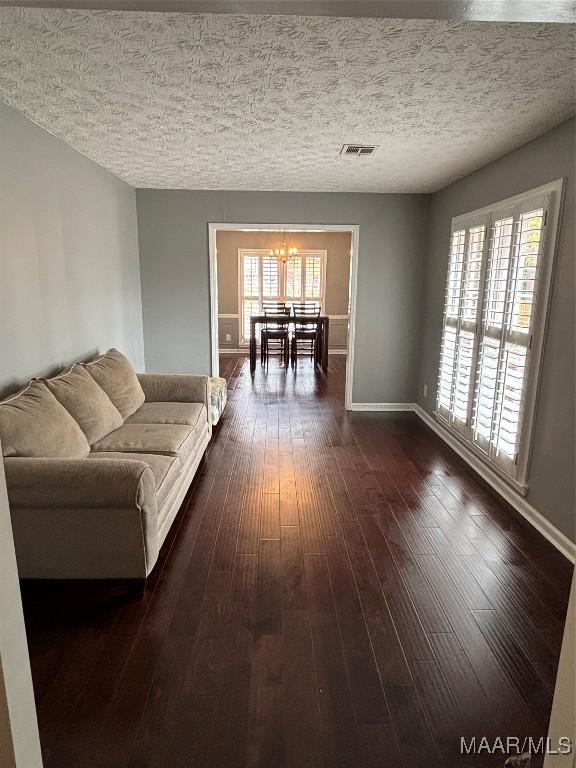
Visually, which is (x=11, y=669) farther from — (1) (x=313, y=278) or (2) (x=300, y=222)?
(1) (x=313, y=278)

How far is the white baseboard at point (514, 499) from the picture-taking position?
2.47m

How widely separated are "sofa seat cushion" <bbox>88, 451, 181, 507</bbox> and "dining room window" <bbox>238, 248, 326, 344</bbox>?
272 inches

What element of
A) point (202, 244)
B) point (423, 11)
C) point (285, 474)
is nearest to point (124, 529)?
point (285, 474)

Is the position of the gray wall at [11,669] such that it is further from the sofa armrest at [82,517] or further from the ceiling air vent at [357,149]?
the ceiling air vent at [357,149]

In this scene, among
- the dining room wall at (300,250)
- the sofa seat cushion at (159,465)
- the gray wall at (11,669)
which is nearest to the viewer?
the gray wall at (11,669)

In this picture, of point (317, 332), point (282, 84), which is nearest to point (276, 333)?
point (317, 332)

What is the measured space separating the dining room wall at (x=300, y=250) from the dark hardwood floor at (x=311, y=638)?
6.38m

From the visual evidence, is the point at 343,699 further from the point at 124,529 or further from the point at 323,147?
the point at 323,147

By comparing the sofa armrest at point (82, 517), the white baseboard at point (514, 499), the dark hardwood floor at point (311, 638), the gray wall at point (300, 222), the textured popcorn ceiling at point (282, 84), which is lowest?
the dark hardwood floor at point (311, 638)

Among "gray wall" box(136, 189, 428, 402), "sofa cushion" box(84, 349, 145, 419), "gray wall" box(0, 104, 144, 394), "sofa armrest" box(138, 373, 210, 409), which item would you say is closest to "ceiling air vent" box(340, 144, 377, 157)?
"gray wall" box(136, 189, 428, 402)

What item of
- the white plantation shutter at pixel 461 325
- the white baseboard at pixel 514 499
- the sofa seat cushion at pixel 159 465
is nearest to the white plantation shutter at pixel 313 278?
the white plantation shutter at pixel 461 325

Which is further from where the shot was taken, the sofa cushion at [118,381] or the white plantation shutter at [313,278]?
the white plantation shutter at [313,278]

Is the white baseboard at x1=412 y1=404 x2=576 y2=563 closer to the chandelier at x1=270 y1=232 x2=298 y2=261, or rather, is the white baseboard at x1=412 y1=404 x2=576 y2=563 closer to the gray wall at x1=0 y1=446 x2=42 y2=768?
the gray wall at x1=0 y1=446 x2=42 y2=768

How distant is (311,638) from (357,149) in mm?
3028
